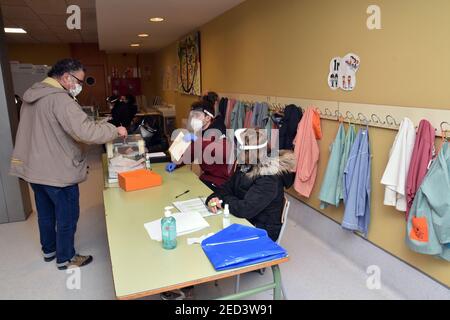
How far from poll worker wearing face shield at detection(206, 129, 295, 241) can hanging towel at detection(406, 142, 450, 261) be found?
0.75 metres

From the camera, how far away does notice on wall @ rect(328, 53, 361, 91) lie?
2443 millimetres

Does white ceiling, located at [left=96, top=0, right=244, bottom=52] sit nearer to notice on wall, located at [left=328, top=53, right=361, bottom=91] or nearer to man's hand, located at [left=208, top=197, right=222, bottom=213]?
notice on wall, located at [left=328, top=53, right=361, bottom=91]

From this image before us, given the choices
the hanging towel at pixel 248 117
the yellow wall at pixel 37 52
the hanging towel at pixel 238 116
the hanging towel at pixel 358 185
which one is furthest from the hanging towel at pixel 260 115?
the yellow wall at pixel 37 52

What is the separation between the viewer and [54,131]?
7.41 ft

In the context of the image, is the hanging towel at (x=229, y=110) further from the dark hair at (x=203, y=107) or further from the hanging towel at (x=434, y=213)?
the hanging towel at (x=434, y=213)

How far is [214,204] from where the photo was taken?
6.27ft

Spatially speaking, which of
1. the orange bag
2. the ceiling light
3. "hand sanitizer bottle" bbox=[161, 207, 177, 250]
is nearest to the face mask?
the orange bag

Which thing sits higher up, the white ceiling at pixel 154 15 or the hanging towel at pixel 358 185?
the white ceiling at pixel 154 15

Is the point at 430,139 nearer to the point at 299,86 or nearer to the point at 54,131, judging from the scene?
the point at 299,86

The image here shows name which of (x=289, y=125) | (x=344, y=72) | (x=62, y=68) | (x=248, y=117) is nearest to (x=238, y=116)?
(x=248, y=117)

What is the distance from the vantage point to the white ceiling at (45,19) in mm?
4531

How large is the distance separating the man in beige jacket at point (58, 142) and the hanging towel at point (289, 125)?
4.79 feet

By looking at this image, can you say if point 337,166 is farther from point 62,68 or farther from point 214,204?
point 62,68

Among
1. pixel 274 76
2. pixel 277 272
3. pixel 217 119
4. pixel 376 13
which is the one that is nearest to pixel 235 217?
pixel 277 272
